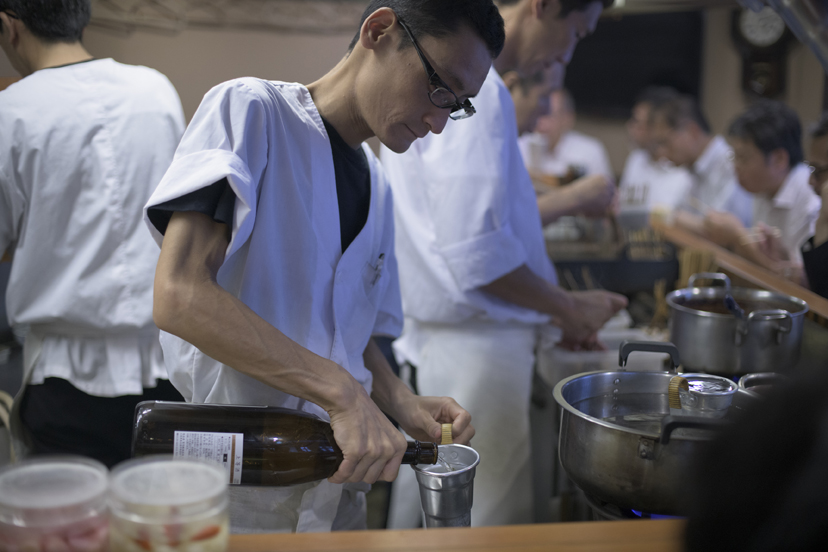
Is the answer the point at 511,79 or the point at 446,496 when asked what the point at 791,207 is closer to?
the point at 511,79

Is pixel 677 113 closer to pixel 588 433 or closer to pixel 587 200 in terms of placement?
A: pixel 587 200

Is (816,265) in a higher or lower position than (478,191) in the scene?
lower

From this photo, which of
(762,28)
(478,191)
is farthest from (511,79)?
(762,28)

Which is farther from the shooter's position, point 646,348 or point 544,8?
point 544,8

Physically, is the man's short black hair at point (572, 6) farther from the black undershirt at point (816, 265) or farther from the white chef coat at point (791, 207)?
the white chef coat at point (791, 207)

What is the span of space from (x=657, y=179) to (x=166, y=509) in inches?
228

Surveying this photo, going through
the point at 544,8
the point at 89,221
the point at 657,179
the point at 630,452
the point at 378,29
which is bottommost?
the point at 630,452

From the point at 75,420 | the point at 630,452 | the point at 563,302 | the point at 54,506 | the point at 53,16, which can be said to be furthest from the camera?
the point at 563,302

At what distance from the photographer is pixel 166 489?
647 millimetres

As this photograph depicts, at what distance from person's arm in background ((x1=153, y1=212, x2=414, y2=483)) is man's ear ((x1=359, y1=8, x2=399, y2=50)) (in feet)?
1.28

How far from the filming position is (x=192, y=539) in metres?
0.63

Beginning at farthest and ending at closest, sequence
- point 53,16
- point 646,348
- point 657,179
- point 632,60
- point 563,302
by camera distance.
A: point 632,60 < point 657,179 < point 563,302 < point 53,16 < point 646,348

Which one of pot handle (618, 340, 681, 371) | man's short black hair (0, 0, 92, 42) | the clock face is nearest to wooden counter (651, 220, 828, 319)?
pot handle (618, 340, 681, 371)

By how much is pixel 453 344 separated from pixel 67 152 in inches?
45.9
